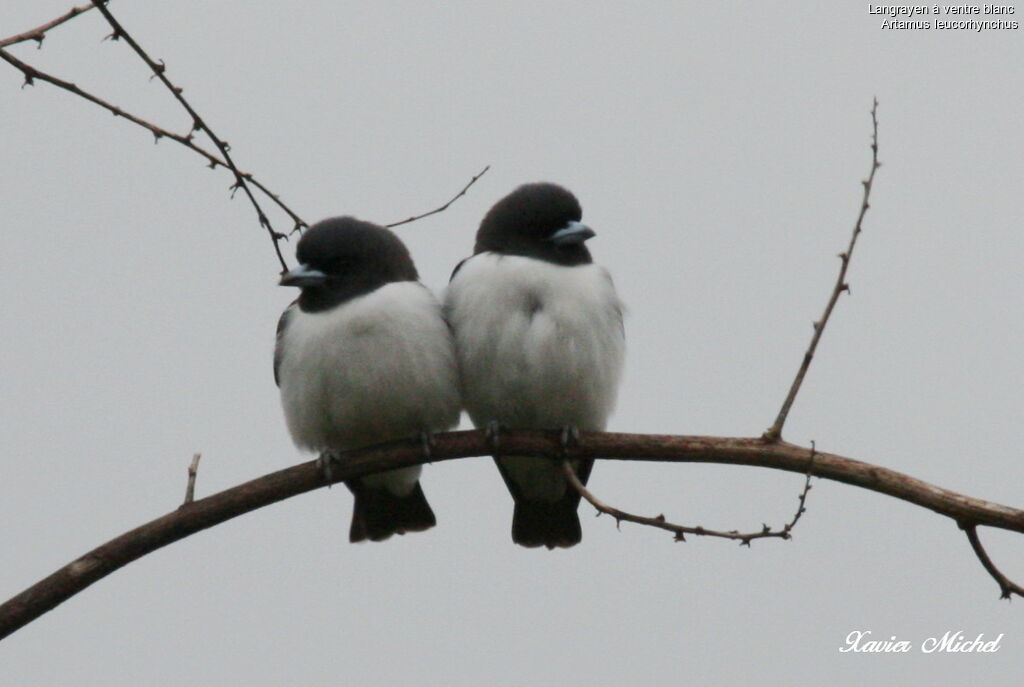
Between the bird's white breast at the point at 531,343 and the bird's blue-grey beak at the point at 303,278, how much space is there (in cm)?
66

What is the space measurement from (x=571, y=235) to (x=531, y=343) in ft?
2.04

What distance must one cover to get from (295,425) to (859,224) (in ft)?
9.82

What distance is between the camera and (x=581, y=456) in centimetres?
629

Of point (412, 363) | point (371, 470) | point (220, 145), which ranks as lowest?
point (371, 470)

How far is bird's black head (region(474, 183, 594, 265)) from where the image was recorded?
695cm

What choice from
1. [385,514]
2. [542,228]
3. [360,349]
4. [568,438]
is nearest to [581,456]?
[568,438]

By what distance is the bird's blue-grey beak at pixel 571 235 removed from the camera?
693cm

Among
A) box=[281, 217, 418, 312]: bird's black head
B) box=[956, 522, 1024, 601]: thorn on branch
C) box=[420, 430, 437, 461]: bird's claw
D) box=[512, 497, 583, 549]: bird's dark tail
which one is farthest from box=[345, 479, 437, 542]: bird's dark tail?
box=[956, 522, 1024, 601]: thorn on branch

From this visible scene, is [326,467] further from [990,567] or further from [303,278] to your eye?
[990,567]

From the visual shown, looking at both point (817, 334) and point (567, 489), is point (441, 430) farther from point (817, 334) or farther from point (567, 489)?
point (817, 334)

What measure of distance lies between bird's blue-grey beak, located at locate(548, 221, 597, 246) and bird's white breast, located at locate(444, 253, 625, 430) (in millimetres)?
136

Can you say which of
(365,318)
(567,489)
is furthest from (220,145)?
(567,489)

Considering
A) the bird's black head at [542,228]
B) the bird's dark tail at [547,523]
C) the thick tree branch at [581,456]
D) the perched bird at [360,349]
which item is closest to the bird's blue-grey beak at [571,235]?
the bird's black head at [542,228]

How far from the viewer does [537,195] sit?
7078 mm
